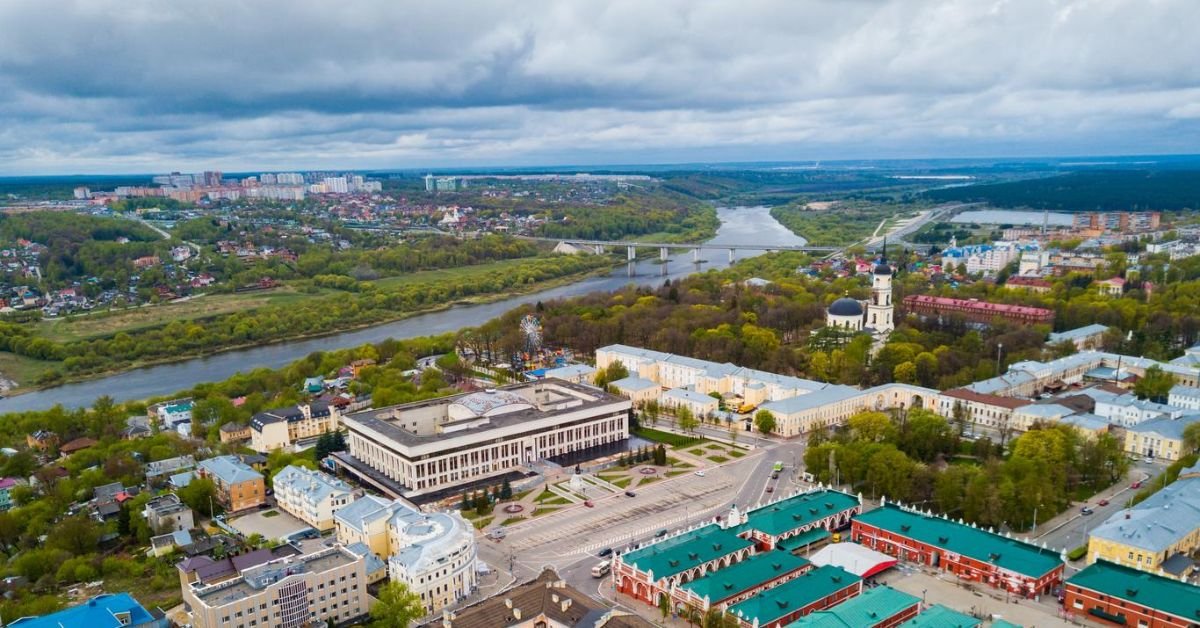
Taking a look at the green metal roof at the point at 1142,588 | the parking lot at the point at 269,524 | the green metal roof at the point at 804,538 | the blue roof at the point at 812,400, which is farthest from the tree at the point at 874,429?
the parking lot at the point at 269,524

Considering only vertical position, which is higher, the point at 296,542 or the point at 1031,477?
the point at 1031,477

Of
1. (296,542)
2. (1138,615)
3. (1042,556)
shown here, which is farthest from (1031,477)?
(296,542)

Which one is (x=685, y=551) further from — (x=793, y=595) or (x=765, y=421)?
(x=765, y=421)

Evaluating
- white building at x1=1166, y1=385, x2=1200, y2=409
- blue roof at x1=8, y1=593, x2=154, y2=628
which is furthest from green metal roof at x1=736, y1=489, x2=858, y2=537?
white building at x1=1166, y1=385, x2=1200, y2=409

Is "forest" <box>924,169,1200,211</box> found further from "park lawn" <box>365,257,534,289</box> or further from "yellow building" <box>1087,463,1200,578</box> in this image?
"yellow building" <box>1087,463,1200,578</box>

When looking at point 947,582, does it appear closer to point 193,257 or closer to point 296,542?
point 296,542

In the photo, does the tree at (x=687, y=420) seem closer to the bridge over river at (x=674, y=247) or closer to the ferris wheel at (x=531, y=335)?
the ferris wheel at (x=531, y=335)

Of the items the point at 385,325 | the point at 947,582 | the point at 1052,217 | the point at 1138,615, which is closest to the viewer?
the point at 1138,615
